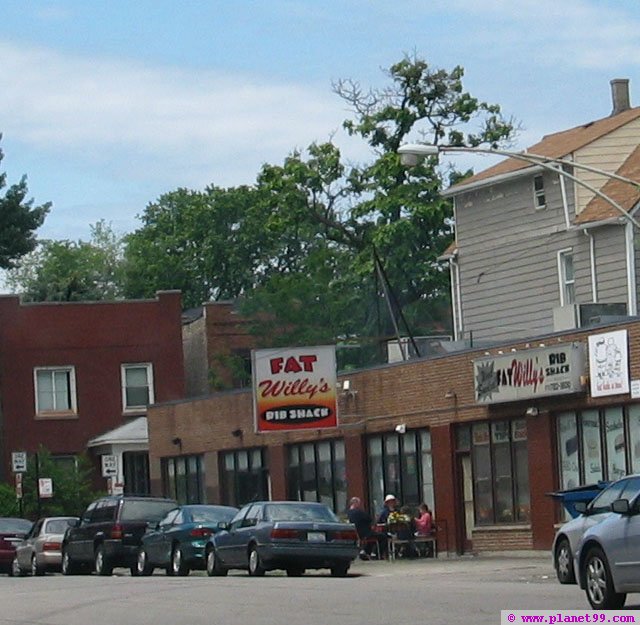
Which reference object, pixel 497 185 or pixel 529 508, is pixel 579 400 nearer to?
pixel 529 508

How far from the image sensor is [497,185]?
4912cm

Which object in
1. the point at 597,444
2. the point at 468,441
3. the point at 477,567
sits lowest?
the point at 477,567

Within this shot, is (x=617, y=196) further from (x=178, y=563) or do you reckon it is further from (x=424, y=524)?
(x=178, y=563)

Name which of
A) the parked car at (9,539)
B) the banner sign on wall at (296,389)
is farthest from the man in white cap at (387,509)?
the parked car at (9,539)

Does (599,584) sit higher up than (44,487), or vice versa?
(44,487)

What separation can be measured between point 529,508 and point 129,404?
30.1m

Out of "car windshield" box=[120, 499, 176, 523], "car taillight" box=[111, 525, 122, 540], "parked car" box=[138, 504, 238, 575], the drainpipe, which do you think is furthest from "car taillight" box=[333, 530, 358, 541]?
the drainpipe

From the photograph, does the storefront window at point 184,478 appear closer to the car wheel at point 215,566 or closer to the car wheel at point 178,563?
the car wheel at point 178,563

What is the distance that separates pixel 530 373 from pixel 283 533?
7066mm

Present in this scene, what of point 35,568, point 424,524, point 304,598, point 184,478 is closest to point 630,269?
point 424,524

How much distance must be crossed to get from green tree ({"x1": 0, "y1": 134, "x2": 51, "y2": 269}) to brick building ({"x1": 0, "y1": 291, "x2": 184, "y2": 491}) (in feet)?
21.5

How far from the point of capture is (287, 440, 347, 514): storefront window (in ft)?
147

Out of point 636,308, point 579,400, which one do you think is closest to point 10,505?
point 636,308

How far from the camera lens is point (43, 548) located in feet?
136
